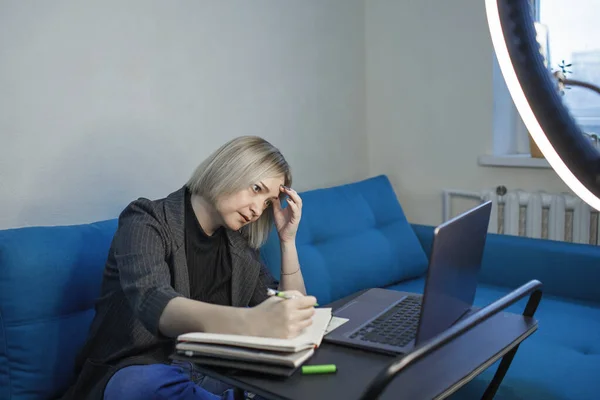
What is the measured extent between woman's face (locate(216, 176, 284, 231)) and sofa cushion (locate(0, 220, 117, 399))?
0.37 meters

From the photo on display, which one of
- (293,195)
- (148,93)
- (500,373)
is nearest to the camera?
(500,373)

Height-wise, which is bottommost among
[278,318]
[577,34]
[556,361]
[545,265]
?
[556,361]

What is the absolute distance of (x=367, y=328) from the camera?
125 centimetres

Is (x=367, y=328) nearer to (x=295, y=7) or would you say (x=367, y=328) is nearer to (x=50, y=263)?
(x=50, y=263)

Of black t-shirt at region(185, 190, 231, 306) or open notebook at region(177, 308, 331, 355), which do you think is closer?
open notebook at region(177, 308, 331, 355)

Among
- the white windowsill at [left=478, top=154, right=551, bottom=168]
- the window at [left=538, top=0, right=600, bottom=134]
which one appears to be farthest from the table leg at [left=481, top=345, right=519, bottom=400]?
the window at [left=538, top=0, right=600, bottom=134]

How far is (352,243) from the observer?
235 centimetres

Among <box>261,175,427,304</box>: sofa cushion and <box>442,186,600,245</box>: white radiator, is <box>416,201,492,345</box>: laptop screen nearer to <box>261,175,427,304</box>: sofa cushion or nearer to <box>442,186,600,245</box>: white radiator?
<box>261,175,427,304</box>: sofa cushion

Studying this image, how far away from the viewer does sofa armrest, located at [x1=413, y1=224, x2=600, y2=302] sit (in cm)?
219

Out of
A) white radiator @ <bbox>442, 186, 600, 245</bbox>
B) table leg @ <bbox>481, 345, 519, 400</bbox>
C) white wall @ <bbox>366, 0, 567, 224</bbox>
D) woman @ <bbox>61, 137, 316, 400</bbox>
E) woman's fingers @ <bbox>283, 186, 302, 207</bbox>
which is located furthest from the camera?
white wall @ <bbox>366, 0, 567, 224</bbox>

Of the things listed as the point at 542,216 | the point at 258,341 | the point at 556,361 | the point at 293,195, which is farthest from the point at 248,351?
the point at 542,216

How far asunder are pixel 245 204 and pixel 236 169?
0.09 metres

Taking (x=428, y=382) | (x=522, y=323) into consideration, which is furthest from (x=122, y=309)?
(x=522, y=323)

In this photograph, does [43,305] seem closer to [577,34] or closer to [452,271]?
[452,271]
